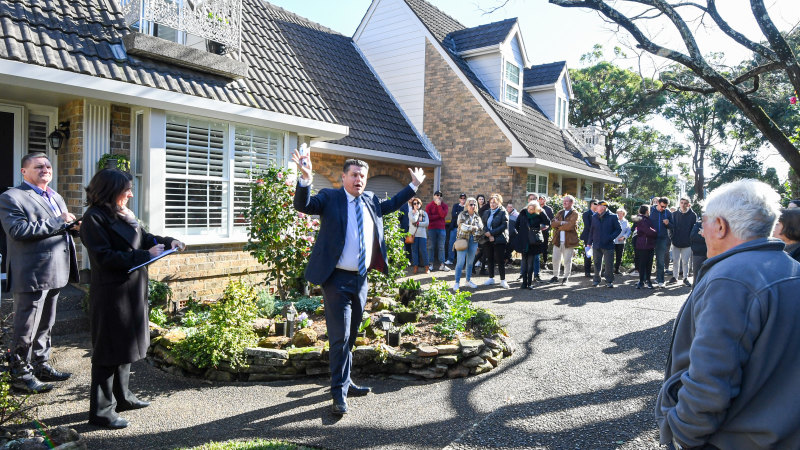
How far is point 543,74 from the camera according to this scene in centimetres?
1964

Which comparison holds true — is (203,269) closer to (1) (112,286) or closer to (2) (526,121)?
(1) (112,286)

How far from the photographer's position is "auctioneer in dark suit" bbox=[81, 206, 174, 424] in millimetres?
3648

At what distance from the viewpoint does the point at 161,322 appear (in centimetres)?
613

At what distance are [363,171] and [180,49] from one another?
4893mm

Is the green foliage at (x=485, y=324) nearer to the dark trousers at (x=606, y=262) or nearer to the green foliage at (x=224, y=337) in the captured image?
the green foliage at (x=224, y=337)

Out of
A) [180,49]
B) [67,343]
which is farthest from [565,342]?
[180,49]

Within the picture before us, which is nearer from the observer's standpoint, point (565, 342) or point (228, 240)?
point (565, 342)

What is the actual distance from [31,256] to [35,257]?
3 cm

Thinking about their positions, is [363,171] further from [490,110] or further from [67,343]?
[490,110]

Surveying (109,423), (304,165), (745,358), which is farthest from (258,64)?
(745,358)

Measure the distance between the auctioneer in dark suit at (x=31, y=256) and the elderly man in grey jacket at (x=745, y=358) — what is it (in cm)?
479

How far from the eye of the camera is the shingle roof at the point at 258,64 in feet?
20.7

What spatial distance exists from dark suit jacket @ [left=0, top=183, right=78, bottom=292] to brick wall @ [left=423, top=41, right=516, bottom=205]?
11141 mm

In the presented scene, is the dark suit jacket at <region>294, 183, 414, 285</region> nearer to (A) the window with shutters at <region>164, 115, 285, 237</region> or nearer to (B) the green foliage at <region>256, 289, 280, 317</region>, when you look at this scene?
(B) the green foliage at <region>256, 289, 280, 317</region>
